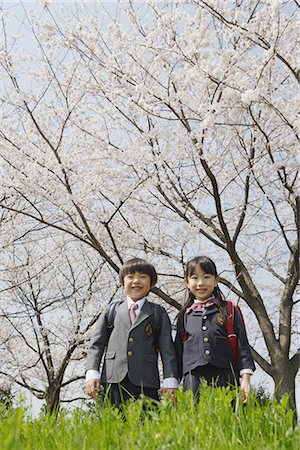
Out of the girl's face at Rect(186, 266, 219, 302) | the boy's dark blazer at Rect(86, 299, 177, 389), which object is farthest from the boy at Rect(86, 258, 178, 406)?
the girl's face at Rect(186, 266, 219, 302)

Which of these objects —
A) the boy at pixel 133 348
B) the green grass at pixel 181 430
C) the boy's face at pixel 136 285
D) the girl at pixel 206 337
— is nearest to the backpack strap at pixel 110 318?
the boy at pixel 133 348

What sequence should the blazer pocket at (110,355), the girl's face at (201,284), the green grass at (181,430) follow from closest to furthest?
1. the green grass at (181,430)
2. the blazer pocket at (110,355)
3. the girl's face at (201,284)

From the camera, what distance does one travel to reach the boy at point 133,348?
3.38 m

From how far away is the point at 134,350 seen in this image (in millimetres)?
3412

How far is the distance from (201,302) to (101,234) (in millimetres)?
5207

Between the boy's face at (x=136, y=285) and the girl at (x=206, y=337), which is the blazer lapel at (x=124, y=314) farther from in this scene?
the girl at (x=206, y=337)

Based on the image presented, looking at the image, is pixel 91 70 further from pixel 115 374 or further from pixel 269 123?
pixel 115 374

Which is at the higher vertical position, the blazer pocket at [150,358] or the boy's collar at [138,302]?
the boy's collar at [138,302]

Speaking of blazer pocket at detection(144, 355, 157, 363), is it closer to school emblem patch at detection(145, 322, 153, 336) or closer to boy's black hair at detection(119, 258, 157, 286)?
school emblem patch at detection(145, 322, 153, 336)

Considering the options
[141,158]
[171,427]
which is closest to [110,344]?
[171,427]

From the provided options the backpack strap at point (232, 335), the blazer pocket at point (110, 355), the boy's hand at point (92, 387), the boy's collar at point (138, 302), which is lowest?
the boy's hand at point (92, 387)

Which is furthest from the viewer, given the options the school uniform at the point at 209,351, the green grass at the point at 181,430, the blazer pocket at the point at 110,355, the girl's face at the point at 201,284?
the girl's face at the point at 201,284

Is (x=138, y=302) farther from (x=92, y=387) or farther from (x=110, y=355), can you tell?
(x=92, y=387)

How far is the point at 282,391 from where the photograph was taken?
6.45 metres
